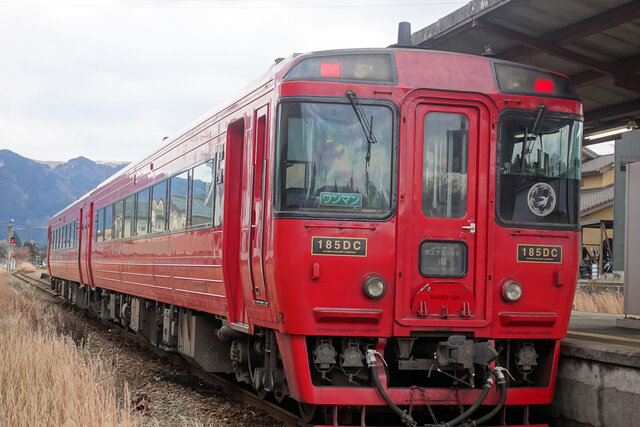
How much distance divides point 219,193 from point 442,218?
2489 millimetres

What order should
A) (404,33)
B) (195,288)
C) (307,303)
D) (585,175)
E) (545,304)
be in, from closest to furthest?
(307,303) → (545,304) → (404,33) → (195,288) → (585,175)

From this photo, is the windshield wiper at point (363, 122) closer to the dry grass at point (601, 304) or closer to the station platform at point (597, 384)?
the station platform at point (597, 384)

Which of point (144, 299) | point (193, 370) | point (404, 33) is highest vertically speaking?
point (404, 33)

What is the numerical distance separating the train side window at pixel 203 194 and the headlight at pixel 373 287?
253 centimetres

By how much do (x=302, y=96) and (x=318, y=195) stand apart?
772 mm

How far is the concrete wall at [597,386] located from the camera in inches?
242

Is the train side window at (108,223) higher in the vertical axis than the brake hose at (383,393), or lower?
higher

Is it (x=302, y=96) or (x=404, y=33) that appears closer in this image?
(x=302, y=96)

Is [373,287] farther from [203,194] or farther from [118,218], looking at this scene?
[118,218]

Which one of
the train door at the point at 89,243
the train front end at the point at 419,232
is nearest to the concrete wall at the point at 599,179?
the train door at the point at 89,243

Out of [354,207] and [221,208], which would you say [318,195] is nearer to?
[354,207]

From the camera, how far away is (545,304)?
6.57 meters

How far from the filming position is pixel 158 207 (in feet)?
36.4

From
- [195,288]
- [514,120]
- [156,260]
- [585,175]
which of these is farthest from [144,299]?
[585,175]
